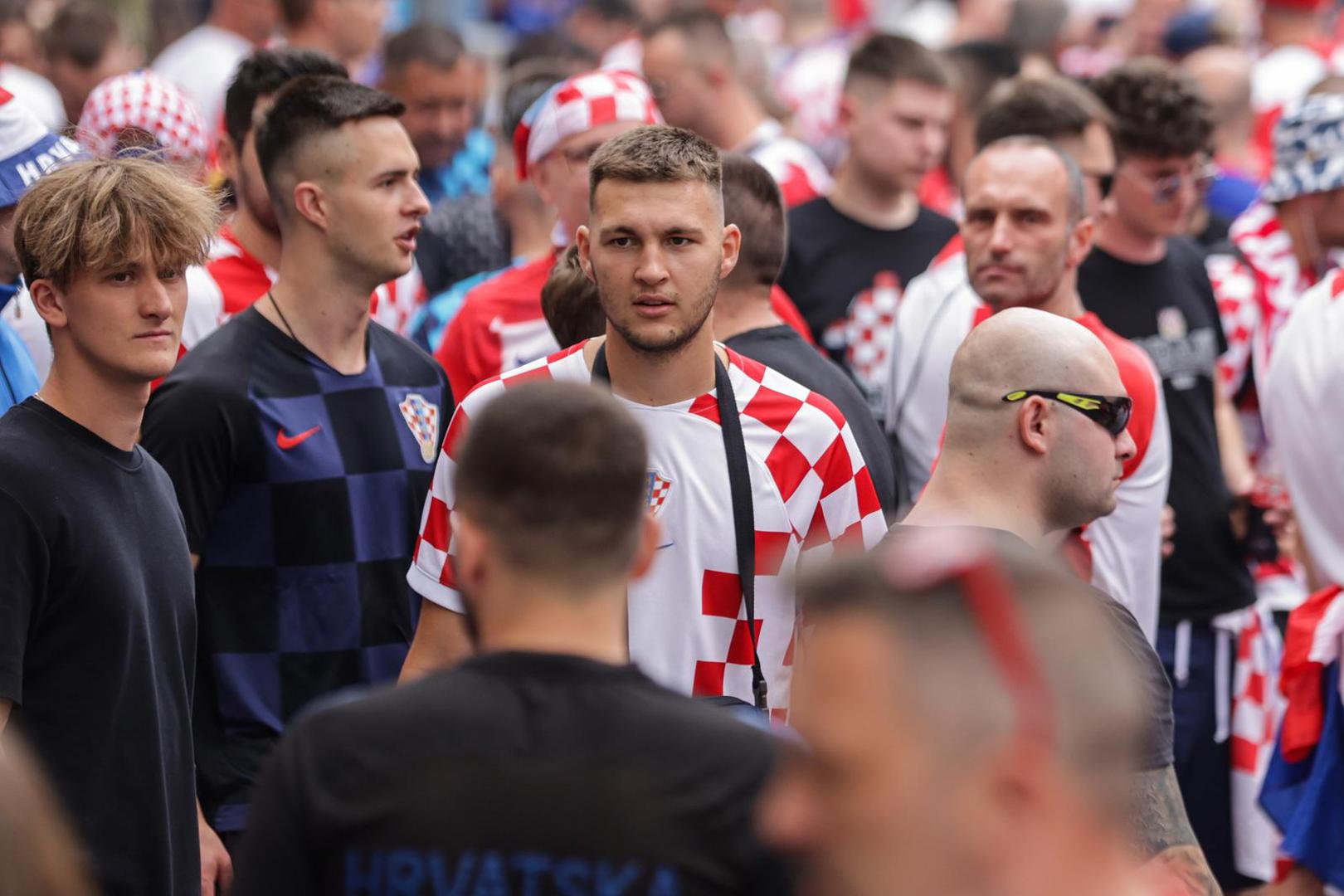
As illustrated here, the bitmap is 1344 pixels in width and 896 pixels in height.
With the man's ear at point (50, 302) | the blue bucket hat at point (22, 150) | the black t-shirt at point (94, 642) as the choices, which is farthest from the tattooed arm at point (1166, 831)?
the blue bucket hat at point (22, 150)

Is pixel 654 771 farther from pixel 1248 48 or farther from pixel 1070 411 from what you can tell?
pixel 1248 48

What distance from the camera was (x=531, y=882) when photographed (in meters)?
2.20

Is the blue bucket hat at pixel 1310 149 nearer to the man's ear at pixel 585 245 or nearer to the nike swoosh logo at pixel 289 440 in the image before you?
the man's ear at pixel 585 245

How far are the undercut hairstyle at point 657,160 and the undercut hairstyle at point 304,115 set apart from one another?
0.96 m

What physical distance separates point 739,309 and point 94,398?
1997 millimetres

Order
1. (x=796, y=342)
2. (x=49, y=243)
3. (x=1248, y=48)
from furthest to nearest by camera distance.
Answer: (x=1248, y=48) → (x=796, y=342) → (x=49, y=243)

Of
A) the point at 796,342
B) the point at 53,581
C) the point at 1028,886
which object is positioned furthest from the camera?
the point at 796,342

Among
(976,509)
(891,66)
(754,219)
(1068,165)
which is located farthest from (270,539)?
(891,66)

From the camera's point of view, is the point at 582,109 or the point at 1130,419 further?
the point at 582,109

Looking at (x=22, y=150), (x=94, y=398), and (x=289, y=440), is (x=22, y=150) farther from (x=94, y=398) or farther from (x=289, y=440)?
(x=94, y=398)

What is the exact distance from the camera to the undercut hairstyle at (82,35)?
8.72 meters

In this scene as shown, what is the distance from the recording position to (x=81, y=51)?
8.71m

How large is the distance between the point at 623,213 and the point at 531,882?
2.14 metres

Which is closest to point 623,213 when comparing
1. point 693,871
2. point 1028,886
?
point 693,871
